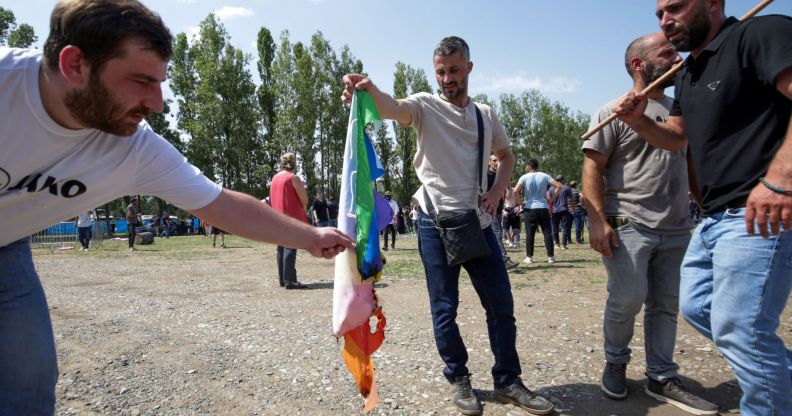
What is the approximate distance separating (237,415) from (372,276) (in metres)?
1.38

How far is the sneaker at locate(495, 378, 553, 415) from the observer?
295 cm

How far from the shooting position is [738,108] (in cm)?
210

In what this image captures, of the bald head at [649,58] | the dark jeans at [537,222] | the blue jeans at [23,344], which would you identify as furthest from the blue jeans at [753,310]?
the dark jeans at [537,222]

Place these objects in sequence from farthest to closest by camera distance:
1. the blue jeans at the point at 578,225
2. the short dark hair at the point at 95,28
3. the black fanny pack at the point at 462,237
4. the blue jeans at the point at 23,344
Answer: the blue jeans at the point at 578,225 < the black fanny pack at the point at 462,237 < the blue jeans at the point at 23,344 < the short dark hair at the point at 95,28

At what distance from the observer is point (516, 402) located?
306 cm

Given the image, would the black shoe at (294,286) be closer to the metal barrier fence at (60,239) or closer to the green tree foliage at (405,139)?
the metal barrier fence at (60,239)

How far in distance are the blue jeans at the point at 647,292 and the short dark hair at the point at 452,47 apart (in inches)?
64.7

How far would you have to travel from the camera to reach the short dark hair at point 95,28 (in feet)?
5.60

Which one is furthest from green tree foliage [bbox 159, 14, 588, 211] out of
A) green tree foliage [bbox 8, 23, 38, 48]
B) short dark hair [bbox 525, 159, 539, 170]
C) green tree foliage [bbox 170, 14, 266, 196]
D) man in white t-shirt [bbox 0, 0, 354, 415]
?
man in white t-shirt [bbox 0, 0, 354, 415]

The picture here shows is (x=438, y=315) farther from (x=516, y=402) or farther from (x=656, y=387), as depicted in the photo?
(x=656, y=387)

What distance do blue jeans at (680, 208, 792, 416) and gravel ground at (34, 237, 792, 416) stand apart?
115cm

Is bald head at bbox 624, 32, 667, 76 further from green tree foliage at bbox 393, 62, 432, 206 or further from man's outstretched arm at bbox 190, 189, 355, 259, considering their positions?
green tree foliage at bbox 393, 62, 432, 206

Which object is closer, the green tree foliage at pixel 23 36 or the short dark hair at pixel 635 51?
the short dark hair at pixel 635 51

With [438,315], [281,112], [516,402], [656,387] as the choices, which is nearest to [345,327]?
[438,315]
